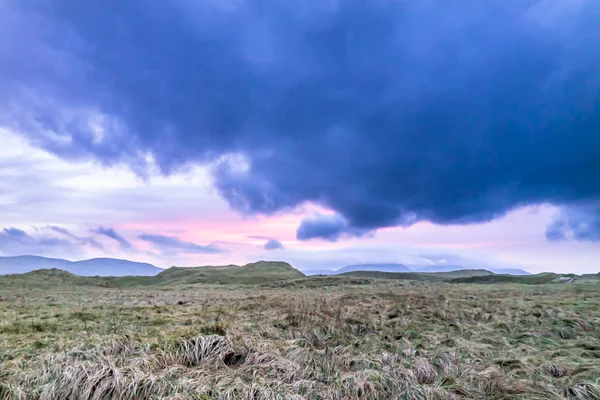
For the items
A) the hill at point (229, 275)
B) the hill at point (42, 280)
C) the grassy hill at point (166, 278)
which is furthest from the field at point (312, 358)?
the hill at point (229, 275)

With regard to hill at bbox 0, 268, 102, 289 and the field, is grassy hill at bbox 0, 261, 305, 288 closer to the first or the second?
hill at bbox 0, 268, 102, 289

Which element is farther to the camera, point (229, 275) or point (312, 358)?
point (229, 275)

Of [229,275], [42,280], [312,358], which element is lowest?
[312,358]

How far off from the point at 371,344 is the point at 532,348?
364 centimetres

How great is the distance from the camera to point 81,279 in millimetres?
50688

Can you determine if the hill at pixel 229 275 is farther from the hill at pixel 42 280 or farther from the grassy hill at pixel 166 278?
the hill at pixel 42 280

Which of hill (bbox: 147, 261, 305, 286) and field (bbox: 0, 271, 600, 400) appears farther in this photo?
hill (bbox: 147, 261, 305, 286)

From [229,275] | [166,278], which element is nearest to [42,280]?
[166,278]

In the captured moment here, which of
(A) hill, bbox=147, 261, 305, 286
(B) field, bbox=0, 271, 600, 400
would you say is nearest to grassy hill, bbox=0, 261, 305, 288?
(A) hill, bbox=147, 261, 305, 286

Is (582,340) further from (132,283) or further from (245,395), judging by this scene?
(132,283)

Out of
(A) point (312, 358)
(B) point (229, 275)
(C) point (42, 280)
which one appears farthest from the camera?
(B) point (229, 275)

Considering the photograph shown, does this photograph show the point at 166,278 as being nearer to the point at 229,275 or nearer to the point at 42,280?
the point at 229,275

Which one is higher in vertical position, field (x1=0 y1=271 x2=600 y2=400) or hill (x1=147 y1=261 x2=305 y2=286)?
hill (x1=147 y1=261 x2=305 y2=286)

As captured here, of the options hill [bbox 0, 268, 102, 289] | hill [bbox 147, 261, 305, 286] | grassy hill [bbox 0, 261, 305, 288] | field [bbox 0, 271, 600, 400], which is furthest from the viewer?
hill [bbox 147, 261, 305, 286]
